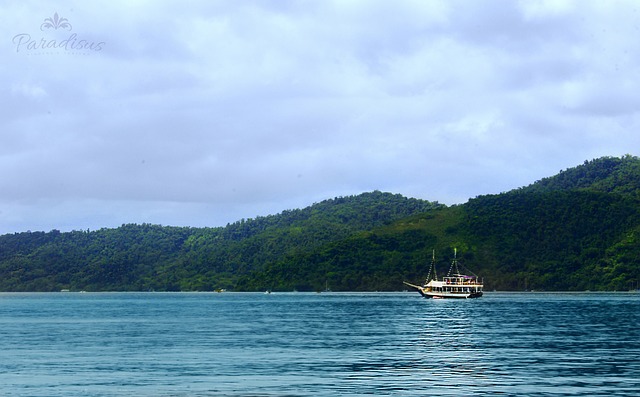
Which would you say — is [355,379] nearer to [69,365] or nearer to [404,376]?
[404,376]

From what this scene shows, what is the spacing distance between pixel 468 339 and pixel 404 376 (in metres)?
41.4

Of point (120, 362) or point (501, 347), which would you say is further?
Result: point (501, 347)

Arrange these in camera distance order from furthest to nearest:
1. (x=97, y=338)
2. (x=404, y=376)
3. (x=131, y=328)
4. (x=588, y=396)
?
(x=131, y=328), (x=97, y=338), (x=404, y=376), (x=588, y=396)

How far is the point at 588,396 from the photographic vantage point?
57.0m

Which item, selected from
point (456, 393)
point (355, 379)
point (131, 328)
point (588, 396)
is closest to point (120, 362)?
point (355, 379)

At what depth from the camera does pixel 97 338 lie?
376 ft

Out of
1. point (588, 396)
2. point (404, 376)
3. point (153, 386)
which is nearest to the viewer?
point (588, 396)

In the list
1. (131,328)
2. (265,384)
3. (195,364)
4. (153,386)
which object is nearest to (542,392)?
(265,384)

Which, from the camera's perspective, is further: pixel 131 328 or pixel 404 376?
pixel 131 328

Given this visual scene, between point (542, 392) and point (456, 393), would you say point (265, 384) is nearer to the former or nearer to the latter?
point (456, 393)

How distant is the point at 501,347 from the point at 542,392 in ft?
118

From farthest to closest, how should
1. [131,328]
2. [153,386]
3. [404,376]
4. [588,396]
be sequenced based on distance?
1. [131,328]
2. [404,376]
3. [153,386]
4. [588,396]

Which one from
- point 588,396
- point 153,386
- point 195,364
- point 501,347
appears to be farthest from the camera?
point 501,347

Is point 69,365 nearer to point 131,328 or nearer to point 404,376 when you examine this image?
point 404,376
